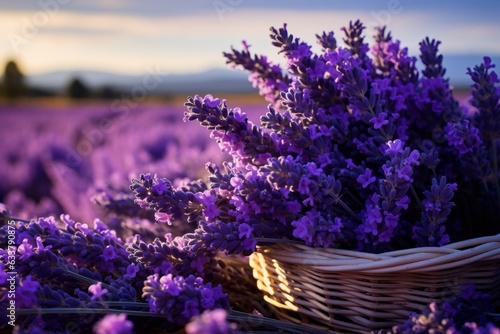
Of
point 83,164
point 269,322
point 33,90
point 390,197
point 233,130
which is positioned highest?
point 33,90

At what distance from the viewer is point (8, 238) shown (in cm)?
137

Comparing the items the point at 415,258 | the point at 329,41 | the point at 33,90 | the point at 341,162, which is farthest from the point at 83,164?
the point at 33,90

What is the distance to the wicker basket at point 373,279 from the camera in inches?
44.6

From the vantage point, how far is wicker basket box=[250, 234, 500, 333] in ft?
3.72

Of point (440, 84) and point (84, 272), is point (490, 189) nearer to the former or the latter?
point (440, 84)

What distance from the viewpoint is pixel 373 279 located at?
1185 mm

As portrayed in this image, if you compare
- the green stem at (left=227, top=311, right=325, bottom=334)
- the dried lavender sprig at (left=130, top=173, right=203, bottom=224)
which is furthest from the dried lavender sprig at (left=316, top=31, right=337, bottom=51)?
the green stem at (left=227, top=311, right=325, bottom=334)

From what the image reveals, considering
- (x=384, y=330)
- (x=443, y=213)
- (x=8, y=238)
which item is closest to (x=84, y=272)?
(x=8, y=238)

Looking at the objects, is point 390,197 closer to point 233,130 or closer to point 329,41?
point 233,130

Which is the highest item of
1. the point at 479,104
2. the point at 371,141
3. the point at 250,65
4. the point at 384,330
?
the point at 250,65

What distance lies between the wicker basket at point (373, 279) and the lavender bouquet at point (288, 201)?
0.04 m

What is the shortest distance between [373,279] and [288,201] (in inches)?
9.1

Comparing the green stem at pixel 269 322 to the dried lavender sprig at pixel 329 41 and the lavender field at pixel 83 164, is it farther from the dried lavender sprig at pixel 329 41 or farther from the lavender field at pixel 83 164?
the lavender field at pixel 83 164

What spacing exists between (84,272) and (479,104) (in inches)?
40.4
